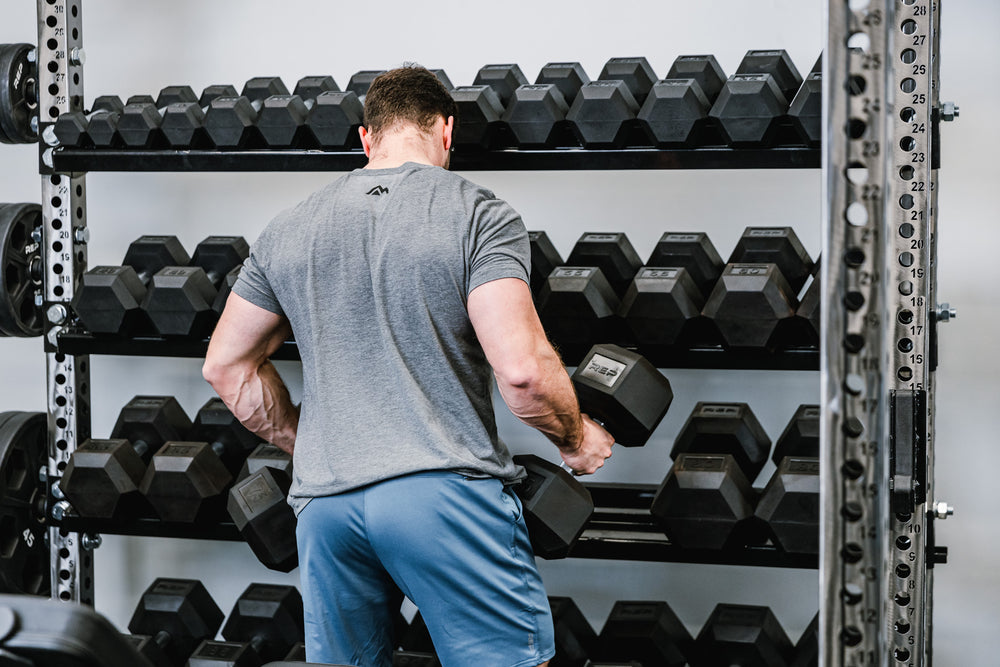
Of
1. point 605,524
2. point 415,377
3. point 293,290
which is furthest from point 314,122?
point 605,524

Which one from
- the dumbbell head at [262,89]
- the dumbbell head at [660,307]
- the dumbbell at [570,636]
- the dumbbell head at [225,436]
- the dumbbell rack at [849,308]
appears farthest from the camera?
the dumbbell head at [225,436]

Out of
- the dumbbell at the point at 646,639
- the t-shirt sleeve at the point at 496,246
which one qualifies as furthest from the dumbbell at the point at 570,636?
the t-shirt sleeve at the point at 496,246

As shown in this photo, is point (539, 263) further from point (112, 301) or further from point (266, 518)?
point (112, 301)

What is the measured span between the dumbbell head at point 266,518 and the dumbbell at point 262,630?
13.4 inches

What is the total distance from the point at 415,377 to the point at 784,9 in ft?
4.29

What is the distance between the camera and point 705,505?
6.50 ft

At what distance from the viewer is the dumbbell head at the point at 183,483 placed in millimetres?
2244

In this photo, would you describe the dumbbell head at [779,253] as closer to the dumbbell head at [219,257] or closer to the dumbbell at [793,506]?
the dumbbell at [793,506]

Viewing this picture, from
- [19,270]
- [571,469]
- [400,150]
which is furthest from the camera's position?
[19,270]

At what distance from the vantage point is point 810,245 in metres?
2.44

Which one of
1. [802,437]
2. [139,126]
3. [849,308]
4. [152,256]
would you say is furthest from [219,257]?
[849,308]

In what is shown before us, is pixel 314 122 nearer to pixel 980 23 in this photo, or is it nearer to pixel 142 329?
pixel 142 329

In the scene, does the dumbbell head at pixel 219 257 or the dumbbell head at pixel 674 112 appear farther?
the dumbbell head at pixel 219 257

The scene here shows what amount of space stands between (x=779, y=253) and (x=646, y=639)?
85cm
